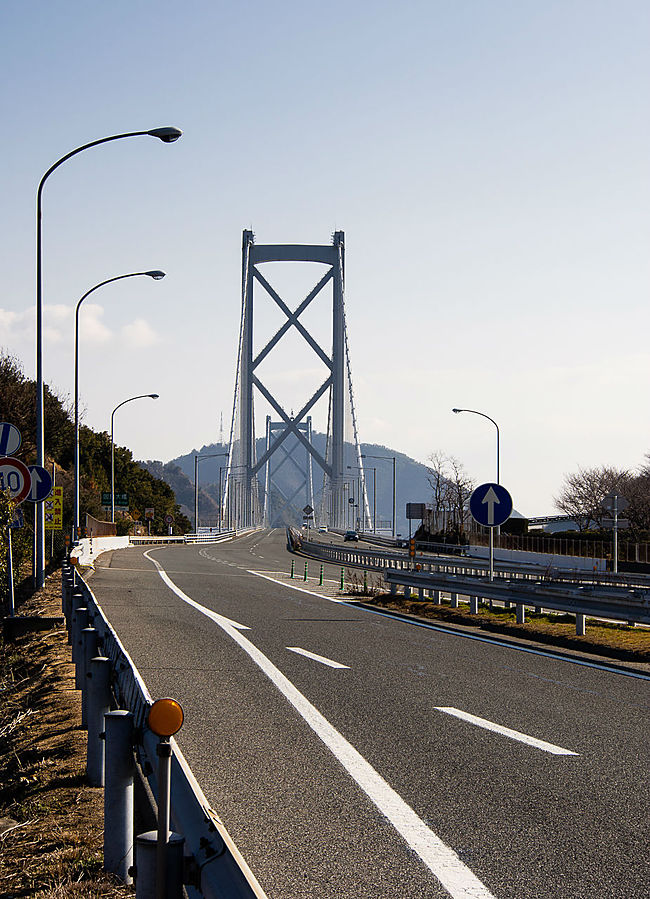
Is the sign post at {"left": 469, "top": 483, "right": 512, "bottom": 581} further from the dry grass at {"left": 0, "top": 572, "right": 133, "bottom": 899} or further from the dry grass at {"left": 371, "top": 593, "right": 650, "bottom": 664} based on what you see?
the dry grass at {"left": 0, "top": 572, "right": 133, "bottom": 899}

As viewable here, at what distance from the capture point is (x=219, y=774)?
21.8 ft

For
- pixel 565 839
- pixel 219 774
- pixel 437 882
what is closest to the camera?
pixel 437 882

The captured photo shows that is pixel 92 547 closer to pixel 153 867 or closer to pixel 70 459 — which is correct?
pixel 70 459

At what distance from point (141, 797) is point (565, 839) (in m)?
2.58

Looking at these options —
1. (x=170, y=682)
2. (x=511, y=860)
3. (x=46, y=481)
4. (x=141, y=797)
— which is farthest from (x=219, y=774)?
(x=46, y=481)

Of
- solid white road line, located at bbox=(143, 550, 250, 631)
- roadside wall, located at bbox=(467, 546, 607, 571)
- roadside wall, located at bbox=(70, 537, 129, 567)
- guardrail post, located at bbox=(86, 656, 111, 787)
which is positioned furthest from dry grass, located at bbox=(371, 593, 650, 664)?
roadside wall, located at bbox=(467, 546, 607, 571)

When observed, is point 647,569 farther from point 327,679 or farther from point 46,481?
point 327,679

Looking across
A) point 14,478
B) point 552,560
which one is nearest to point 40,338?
point 14,478

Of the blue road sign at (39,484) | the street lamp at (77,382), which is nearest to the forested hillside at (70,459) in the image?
the street lamp at (77,382)

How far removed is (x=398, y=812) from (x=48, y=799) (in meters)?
2.26

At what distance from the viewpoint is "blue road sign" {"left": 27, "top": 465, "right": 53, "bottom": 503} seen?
18734mm

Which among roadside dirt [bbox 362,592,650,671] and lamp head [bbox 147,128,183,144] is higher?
lamp head [bbox 147,128,183,144]

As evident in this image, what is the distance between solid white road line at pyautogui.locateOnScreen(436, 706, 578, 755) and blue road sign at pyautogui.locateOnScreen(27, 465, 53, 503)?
1163 centimetres

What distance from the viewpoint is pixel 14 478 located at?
16250 mm
